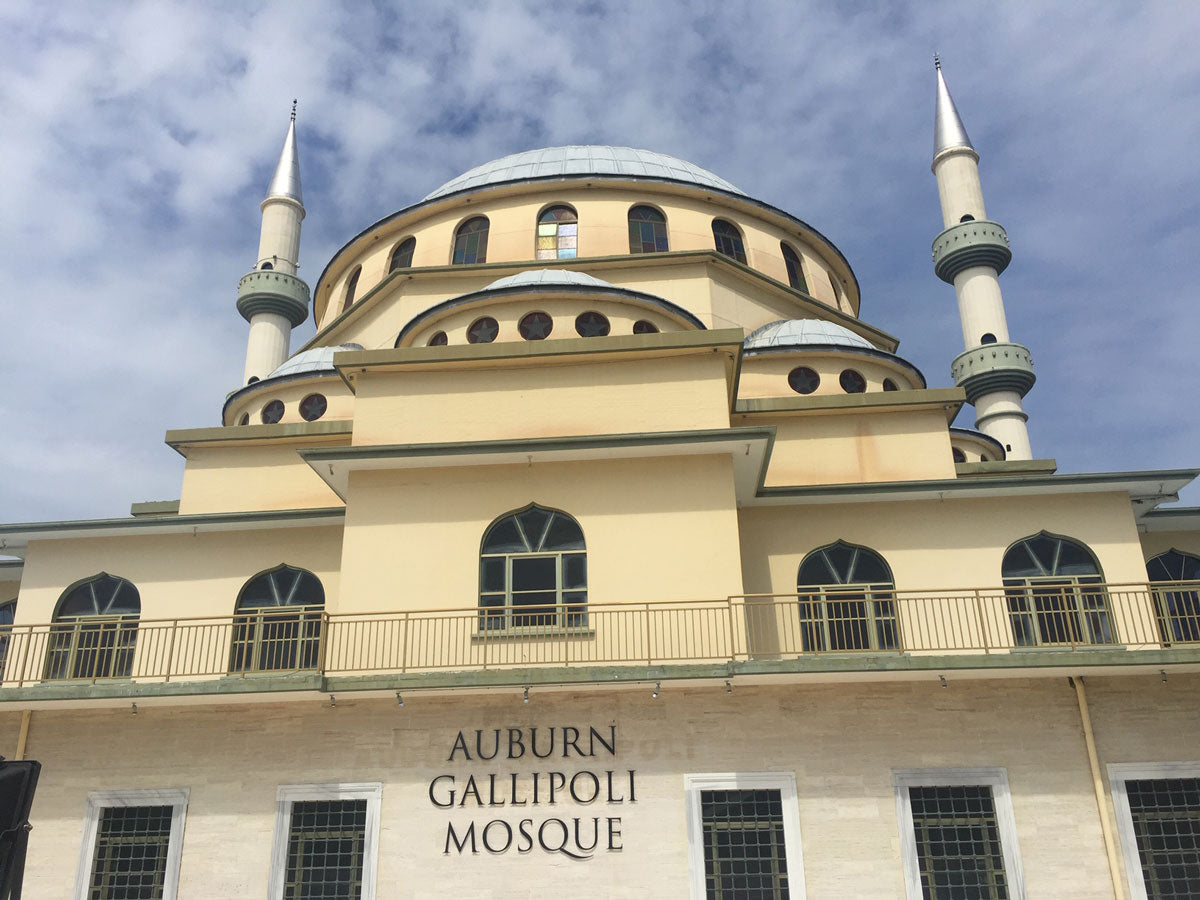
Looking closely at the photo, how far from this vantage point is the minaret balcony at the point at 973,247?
1218 inches

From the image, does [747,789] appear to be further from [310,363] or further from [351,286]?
[351,286]

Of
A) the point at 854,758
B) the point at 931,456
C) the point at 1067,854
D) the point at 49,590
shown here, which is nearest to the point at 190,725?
the point at 49,590

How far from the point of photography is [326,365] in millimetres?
22281

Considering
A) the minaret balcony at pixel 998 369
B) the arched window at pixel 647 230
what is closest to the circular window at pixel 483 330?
the arched window at pixel 647 230

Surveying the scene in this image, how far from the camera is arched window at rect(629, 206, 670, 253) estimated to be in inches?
944

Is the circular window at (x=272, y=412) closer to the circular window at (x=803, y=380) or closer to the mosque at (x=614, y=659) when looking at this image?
the mosque at (x=614, y=659)

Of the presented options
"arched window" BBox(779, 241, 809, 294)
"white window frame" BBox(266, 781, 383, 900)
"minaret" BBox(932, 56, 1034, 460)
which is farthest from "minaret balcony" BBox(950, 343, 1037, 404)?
"white window frame" BBox(266, 781, 383, 900)

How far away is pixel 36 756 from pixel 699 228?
1652cm

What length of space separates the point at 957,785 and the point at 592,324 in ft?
32.0

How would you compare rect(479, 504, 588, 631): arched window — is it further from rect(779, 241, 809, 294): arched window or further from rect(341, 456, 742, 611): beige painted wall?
rect(779, 241, 809, 294): arched window

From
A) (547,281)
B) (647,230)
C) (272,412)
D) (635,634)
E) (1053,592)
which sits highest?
(647,230)

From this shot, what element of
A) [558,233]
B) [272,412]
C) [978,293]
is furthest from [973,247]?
[272,412]

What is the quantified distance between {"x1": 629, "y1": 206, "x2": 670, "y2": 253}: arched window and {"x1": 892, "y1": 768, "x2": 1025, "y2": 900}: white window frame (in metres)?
13.6

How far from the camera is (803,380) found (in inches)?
845
